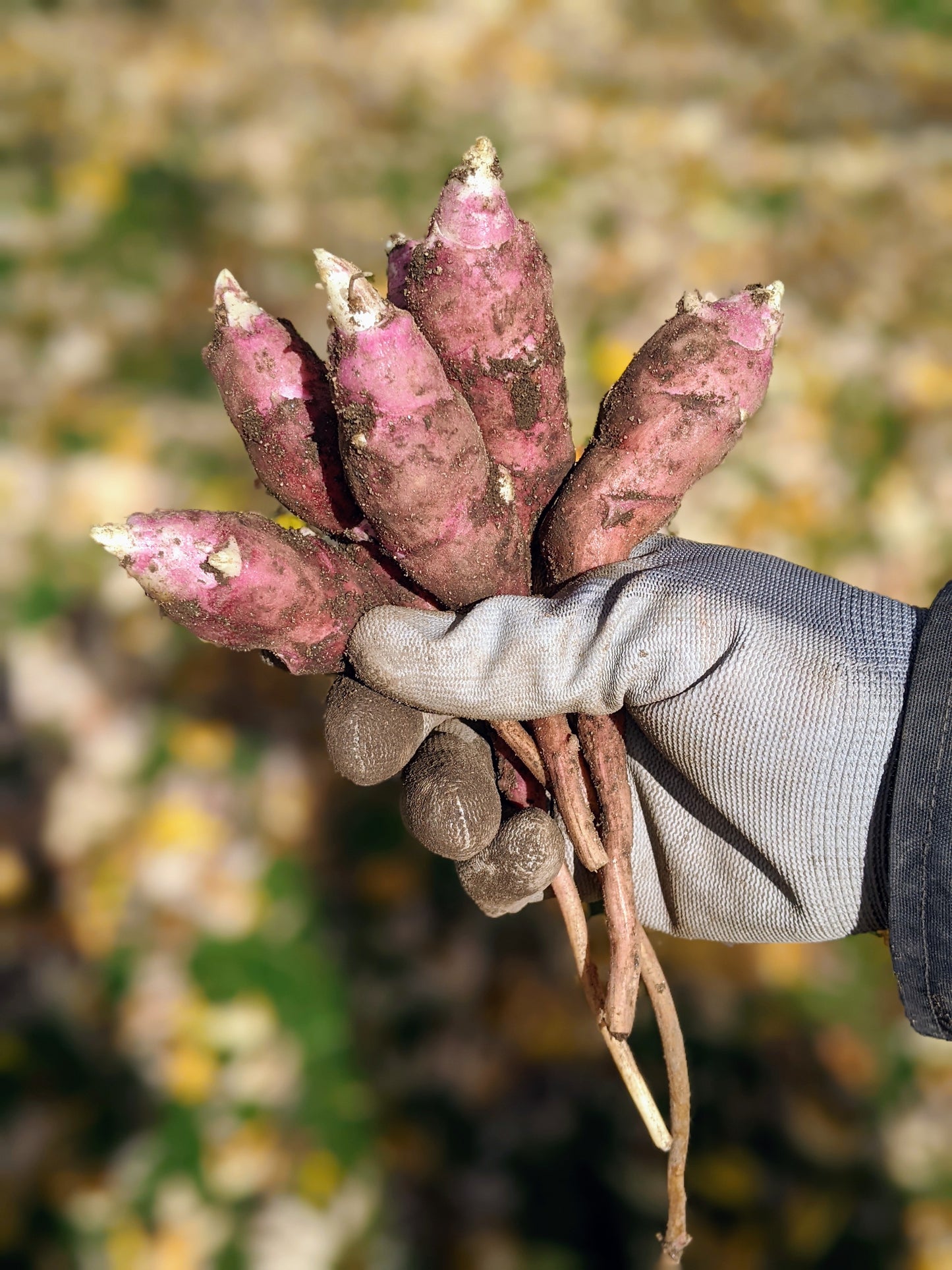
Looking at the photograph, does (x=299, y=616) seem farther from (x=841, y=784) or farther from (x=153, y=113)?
(x=153, y=113)

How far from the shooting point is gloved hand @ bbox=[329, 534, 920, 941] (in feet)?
4.73

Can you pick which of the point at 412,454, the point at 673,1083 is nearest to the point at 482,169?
the point at 412,454

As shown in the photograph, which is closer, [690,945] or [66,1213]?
[66,1213]

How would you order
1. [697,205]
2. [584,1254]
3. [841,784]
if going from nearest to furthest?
[841,784], [584,1254], [697,205]

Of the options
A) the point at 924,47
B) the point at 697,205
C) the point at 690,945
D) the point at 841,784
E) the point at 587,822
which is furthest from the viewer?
the point at 924,47

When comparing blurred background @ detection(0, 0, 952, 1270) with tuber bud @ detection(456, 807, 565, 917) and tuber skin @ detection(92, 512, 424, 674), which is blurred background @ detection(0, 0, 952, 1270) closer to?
tuber bud @ detection(456, 807, 565, 917)

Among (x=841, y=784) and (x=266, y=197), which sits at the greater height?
(x=266, y=197)

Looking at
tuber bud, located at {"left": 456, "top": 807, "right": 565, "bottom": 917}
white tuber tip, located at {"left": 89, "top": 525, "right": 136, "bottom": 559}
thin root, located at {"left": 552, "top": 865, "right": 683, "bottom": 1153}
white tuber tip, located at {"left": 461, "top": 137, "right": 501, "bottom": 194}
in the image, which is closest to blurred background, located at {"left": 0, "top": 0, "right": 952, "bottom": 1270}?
thin root, located at {"left": 552, "top": 865, "right": 683, "bottom": 1153}

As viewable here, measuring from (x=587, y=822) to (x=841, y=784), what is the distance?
0.40 m

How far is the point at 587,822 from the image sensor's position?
5.18 feet

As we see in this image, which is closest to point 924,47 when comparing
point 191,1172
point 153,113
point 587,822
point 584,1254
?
point 153,113

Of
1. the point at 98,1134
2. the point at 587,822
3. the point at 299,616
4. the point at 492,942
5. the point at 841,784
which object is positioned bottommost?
the point at 98,1134

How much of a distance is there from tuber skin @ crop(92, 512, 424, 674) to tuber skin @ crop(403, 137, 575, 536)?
1.10ft

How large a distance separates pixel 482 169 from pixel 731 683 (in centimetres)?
83
